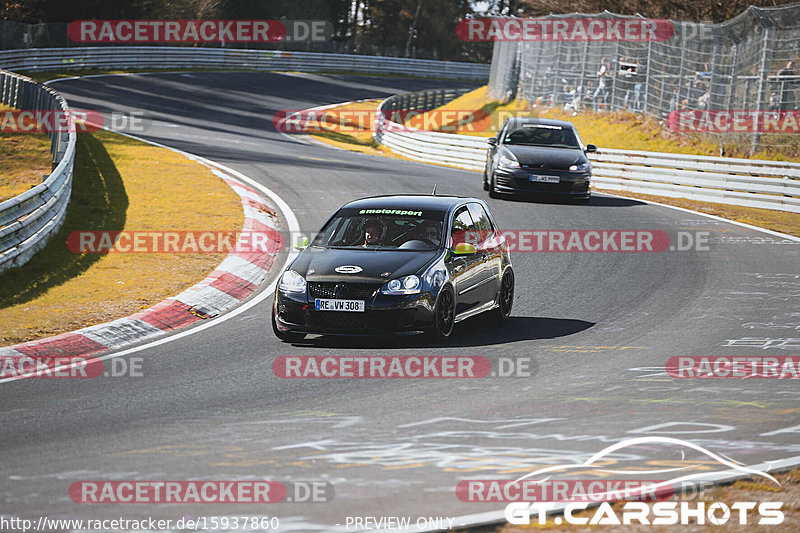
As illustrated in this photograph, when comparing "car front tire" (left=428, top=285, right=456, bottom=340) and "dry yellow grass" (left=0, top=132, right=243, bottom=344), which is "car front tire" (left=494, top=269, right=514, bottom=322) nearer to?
"car front tire" (left=428, top=285, right=456, bottom=340)

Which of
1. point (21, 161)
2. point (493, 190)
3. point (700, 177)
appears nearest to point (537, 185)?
point (493, 190)

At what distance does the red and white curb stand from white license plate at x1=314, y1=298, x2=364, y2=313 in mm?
1978

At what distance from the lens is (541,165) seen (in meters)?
21.7

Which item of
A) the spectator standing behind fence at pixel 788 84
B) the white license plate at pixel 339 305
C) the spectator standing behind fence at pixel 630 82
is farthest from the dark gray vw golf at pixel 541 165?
the white license plate at pixel 339 305

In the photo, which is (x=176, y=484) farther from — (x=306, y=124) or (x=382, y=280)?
(x=306, y=124)

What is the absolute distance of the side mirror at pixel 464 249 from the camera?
36.0 ft

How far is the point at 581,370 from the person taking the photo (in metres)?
9.40

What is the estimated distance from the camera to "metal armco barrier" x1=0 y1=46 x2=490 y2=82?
5091 cm

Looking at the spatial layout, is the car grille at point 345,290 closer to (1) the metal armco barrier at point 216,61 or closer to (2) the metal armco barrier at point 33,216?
(2) the metal armco barrier at point 33,216

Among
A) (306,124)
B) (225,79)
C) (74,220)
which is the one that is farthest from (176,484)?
(225,79)

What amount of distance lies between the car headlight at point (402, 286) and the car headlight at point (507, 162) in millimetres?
12006

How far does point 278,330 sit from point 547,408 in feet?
11.0

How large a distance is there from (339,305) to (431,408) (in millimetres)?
2369

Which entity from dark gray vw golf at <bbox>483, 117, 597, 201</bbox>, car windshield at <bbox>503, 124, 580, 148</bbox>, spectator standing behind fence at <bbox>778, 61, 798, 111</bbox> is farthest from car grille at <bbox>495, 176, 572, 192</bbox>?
spectator standing behind fence at <bbox>778, 61, 798, 111</bbox>
